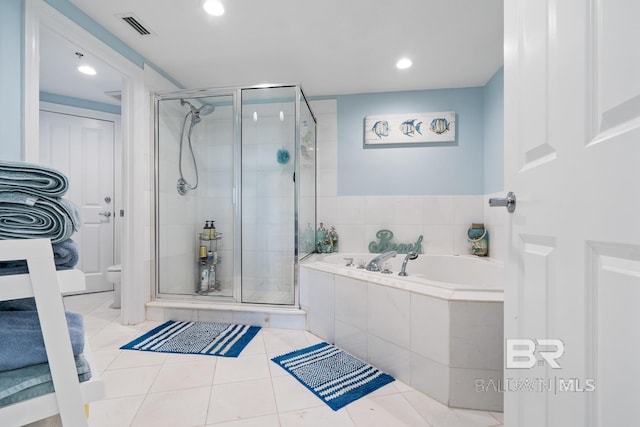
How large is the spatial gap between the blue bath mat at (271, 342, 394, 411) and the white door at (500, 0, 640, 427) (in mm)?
853

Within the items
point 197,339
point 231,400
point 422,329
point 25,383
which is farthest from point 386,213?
point 25,383

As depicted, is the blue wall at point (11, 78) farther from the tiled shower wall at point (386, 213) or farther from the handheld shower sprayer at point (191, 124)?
the tiled shower wall at point (386, 213)

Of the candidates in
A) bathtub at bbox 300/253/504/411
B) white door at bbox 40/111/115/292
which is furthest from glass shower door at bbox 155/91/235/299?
white door at bbox 40/111/115/292

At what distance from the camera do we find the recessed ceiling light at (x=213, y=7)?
1.83 meters

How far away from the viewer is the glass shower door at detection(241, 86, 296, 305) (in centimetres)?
253

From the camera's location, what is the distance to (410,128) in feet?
9.80

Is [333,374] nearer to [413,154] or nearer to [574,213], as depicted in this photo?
[574,213]

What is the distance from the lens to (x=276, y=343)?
2096mm

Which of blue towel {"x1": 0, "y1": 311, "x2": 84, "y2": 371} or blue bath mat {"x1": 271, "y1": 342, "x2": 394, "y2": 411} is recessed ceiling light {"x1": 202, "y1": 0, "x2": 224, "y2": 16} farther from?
blue bath mat {"x1": 271, "y1": 342, "x2": 394, "y2": 411}

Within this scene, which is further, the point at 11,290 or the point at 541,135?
the point at 541,135

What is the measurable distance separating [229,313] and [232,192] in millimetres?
1007

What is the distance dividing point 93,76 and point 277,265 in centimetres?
248

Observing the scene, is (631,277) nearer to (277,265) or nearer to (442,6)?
(442,6)

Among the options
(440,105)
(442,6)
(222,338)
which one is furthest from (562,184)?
(440,105)
